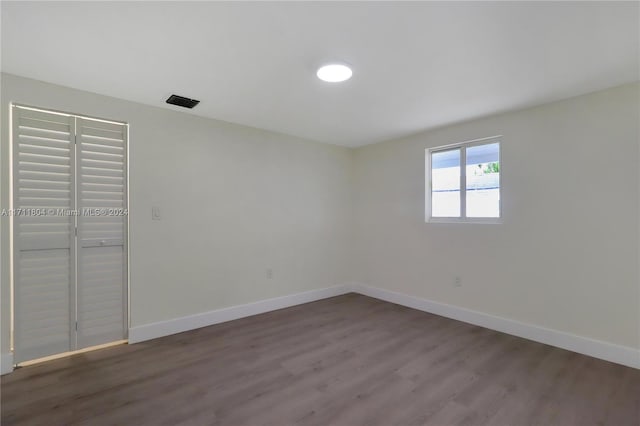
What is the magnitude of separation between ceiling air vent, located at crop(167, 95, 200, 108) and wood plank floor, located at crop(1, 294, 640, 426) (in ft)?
7.75

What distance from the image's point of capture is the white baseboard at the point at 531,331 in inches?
95.3

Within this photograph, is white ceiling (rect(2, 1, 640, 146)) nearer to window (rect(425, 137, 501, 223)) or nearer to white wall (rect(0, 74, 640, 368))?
white wall (rect(0, 74, 640, 368))

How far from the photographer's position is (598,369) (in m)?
2.33

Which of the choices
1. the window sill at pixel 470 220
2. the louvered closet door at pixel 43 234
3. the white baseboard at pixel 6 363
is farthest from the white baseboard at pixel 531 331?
the white baseboard at pixel 6 363

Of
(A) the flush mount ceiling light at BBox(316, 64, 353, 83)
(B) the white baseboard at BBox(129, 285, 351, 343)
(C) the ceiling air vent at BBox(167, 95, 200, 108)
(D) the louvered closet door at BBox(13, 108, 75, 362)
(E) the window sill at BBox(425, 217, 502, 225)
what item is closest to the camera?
(A) the flush mount ceiling light at BBox(316, 64, 353, 83)

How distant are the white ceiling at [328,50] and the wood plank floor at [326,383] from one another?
7.71 ft

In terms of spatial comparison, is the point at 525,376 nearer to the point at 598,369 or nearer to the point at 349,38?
the point at 598,369

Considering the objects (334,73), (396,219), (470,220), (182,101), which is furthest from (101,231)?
(470,220)

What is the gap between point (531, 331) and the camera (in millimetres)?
2898

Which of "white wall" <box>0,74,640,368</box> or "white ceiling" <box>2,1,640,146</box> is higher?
"white ceiling" <box>2,1,640,146</box>

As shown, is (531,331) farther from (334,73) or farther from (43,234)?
(43,234)

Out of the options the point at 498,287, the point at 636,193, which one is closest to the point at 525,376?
the point at 498,287

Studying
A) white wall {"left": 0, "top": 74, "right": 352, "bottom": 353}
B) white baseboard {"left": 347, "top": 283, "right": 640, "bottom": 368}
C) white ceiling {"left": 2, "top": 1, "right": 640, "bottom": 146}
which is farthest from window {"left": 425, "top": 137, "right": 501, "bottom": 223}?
white wall {"left": 0, "top": 74, "right": 352, "bottom": 353}

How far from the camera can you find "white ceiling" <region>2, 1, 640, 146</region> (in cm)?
159
